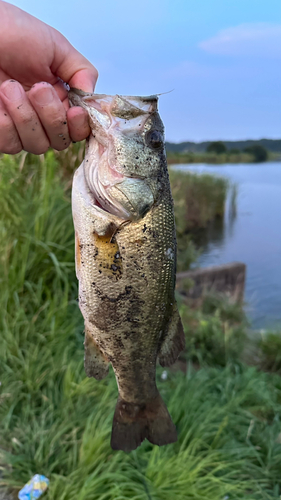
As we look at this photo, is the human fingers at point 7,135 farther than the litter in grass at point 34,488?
No

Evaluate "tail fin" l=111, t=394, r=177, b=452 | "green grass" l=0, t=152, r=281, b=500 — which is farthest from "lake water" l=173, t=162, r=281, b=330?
"tail fin" l=111, t=394, r=177, b=452

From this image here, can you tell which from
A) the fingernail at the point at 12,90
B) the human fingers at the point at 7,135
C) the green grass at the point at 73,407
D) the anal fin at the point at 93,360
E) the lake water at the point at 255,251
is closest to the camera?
the fingernail at the point at 12,90

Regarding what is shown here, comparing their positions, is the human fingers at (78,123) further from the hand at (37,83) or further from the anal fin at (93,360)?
the anal fin at (93,360)

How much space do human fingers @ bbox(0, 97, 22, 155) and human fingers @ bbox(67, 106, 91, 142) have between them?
26 centimetres

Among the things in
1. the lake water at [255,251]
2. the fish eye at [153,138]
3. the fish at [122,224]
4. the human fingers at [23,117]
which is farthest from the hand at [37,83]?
the lake water at [255,251]

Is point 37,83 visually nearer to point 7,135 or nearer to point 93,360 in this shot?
point 7,135

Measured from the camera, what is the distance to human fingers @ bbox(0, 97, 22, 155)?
57.8 inches

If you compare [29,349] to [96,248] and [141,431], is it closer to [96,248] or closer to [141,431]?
[141,431]

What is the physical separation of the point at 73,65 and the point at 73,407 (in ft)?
8.09

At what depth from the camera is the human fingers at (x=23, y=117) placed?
54.2 inches

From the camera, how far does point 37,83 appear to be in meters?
1.38

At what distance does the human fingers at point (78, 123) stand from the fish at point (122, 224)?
0.10 feet

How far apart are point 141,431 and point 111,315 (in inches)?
26.3

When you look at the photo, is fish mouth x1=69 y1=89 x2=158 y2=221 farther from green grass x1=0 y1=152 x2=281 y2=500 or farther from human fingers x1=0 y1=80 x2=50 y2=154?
green grass x1=0 y1=152 x2=281 y2=500
